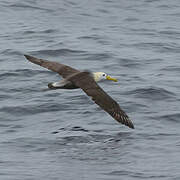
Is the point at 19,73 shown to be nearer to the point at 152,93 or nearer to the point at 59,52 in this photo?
the point at 59,52

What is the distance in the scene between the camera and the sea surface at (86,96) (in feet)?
39.1

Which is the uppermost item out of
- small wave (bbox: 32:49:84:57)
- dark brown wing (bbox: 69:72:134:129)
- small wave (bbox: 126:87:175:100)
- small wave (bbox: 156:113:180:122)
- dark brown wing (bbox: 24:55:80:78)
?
dark brown wing (bbox: 24:55:80:78)

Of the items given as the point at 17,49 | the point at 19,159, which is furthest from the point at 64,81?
the point at 17,49

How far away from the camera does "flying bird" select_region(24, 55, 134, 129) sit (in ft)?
42.7

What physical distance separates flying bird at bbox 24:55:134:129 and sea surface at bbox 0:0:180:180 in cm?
60

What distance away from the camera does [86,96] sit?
16.3 m

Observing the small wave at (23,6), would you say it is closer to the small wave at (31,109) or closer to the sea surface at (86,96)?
the sea surface at (86,96)

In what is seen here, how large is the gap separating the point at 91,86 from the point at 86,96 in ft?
9.43

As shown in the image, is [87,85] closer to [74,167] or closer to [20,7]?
[74,167]

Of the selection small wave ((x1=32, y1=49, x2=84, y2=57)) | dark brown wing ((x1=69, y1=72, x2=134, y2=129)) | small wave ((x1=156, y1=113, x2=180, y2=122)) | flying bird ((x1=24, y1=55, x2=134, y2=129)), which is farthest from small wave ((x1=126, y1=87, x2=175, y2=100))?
small wave ((x1=32, y1=49, x2=84, y2=57))

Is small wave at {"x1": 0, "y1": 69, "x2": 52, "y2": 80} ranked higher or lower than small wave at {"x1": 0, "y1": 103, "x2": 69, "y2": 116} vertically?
higher

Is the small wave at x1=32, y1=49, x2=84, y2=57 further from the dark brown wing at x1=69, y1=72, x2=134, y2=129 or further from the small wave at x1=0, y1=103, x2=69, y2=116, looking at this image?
the dark brown wing at x1=69, y1=72, x2=134, y2=129

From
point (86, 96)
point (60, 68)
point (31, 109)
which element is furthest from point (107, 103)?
point (86, 96)

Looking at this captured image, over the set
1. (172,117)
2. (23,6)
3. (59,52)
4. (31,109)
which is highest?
(23,6)
